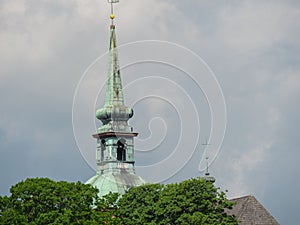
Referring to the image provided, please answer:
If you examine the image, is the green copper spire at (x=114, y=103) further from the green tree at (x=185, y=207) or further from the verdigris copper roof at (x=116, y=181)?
the green tree at (x=185, y=207)

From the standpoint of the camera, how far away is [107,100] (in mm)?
144500

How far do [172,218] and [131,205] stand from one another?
6664 mm

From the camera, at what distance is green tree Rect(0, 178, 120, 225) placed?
10488cm

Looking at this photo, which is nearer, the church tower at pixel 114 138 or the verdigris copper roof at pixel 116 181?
the verdigris copper roof at pixel 116 181

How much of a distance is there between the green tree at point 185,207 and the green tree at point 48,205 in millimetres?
→ 3759

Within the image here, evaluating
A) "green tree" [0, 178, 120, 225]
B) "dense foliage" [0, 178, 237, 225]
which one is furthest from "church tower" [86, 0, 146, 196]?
"green tree" [0, 178, 120, 225]

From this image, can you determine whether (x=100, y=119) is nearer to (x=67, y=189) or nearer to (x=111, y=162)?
(x=111, y=162)

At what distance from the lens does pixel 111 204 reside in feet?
378

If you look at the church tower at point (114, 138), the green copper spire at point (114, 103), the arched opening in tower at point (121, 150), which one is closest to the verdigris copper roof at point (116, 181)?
the church tower at point (114, 138)

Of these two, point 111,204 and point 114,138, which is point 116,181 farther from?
point 111,204

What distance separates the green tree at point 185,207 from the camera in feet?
357

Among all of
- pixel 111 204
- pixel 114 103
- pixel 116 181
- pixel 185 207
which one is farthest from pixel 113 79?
pixel 185 207

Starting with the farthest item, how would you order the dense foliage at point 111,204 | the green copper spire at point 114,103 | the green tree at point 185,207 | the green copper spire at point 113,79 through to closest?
1. the green copper spire at point 113,79
2. the green copper spire at point 114,103
3. the green tree at point 185,207
4. the dense foliage at point 111,204

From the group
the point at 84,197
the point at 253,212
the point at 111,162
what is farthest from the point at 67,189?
the point at 111,162
